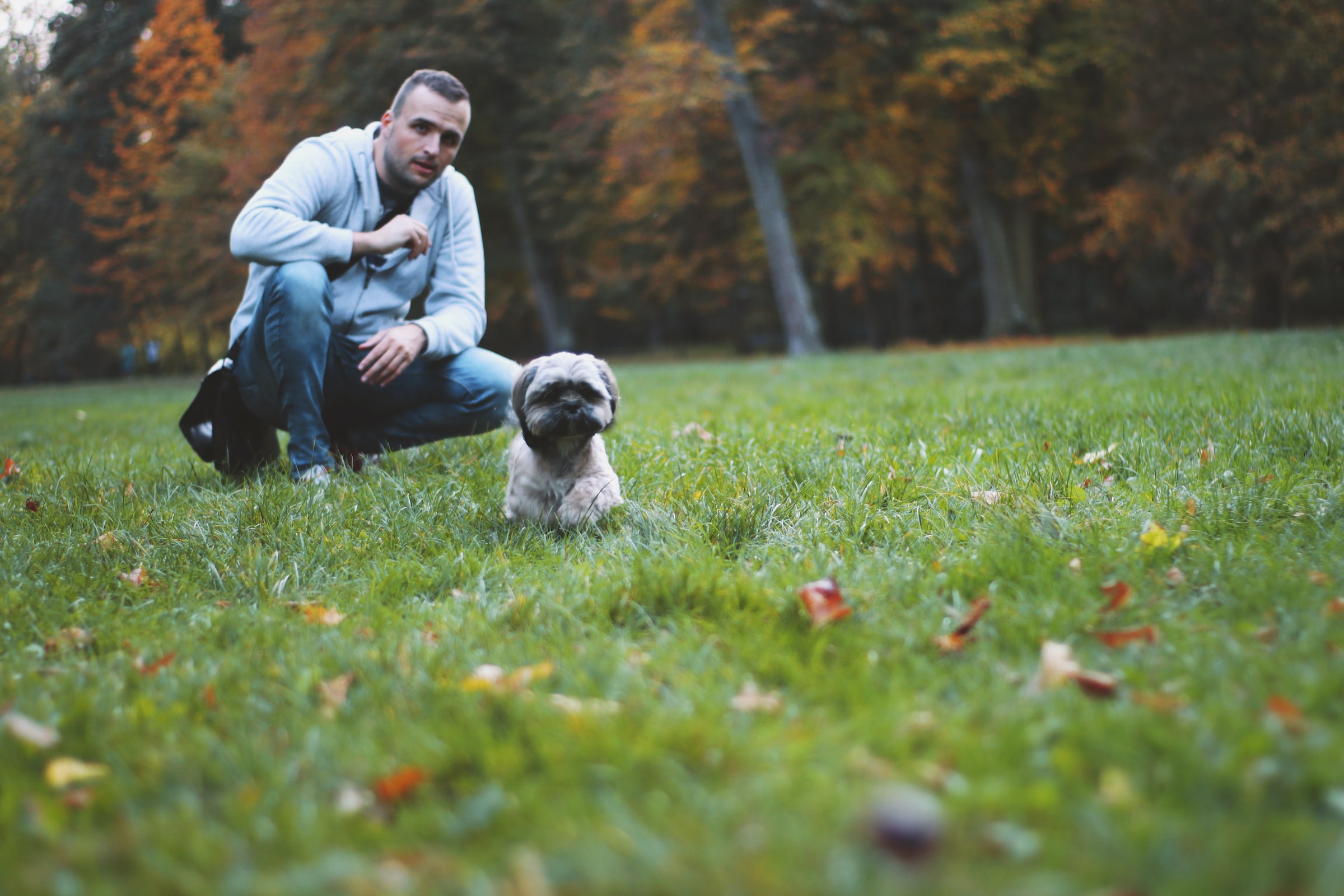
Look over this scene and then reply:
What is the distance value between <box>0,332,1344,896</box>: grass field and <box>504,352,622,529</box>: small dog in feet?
0.55

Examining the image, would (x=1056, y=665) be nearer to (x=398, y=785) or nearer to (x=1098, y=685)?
(x=1098, y=685)

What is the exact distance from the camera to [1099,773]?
153cm

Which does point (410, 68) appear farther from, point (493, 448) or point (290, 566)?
point (290, 566)

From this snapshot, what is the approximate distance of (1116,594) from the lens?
7.64 ft

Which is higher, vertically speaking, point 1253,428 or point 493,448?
point 493,448

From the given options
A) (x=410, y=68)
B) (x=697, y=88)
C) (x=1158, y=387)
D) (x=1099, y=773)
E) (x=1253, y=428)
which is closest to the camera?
(x=1099, y=773)

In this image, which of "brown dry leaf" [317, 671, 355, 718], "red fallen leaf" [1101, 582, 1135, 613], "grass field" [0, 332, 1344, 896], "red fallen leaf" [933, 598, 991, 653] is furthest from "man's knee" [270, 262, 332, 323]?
"red fallen leaf" [1101, 582, 1135, 613]

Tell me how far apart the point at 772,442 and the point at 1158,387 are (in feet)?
10.8

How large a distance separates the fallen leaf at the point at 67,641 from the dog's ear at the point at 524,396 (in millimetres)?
1622

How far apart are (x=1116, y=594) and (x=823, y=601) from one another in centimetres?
76

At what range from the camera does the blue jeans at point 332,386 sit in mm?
4406

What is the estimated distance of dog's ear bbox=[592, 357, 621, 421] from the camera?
370 cm

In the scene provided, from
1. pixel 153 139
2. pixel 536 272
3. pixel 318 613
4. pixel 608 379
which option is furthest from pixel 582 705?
pixel 153 139

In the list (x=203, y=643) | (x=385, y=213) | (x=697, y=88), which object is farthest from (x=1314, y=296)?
(x=203, y=643)
